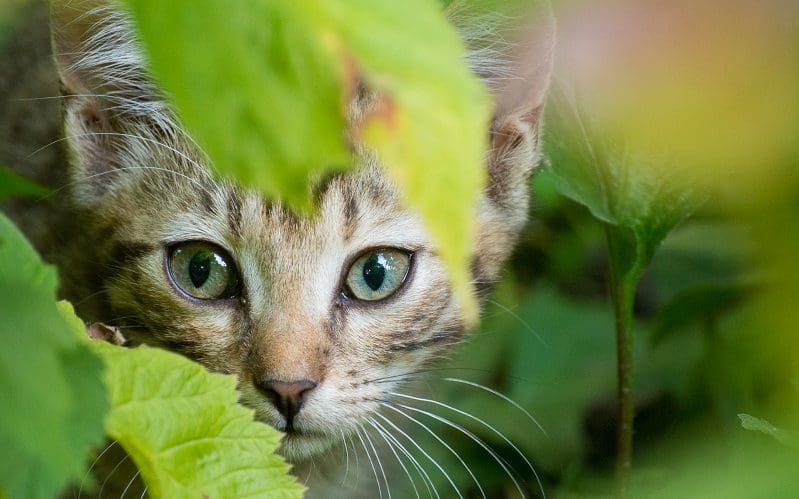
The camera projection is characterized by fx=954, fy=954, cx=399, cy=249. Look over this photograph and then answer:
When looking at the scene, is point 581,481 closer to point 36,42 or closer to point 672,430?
point 672,430

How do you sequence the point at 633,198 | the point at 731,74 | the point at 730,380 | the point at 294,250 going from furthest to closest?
1. the point at 730,380
2. the point at 294,250
3. the point at 633,198
4. the point at 731,74

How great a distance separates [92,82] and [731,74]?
1103mm

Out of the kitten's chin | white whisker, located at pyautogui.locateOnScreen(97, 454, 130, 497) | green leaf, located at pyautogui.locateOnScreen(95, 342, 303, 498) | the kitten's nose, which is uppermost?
green leaf, located at pyautogui.locateOnScreen(95, 342, 303, 498)

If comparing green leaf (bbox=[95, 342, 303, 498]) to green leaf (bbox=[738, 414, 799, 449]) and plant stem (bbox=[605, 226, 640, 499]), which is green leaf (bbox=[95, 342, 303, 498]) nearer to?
green leaf (bbox=[738, 414, 799, 449])

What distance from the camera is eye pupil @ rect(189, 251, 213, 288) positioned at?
1.54m

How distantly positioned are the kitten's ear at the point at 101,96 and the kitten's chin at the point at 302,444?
56 cm

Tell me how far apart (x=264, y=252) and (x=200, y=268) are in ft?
0.45

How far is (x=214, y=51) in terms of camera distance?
43cm

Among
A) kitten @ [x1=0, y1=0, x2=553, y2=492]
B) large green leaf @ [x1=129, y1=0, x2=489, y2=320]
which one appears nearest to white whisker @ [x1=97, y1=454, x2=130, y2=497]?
kitten @ [x1=0, y1=0, x2=553, y2=492]

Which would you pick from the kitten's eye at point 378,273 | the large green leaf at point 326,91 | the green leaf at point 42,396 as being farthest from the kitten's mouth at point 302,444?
the large green leaf at point 326,91

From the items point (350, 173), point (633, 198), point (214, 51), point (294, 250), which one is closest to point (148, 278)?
point (294, 250)

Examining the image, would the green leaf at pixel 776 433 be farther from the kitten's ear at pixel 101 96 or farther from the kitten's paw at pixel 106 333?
the kitten's ear at pixel 101 96

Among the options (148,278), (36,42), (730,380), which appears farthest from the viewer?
(36,42)

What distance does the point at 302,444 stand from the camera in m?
1.50
